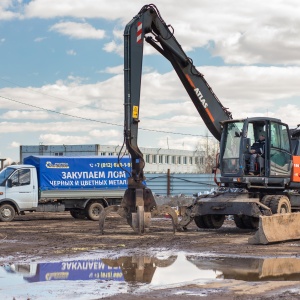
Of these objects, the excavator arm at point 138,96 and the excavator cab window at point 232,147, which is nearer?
the excavator arm at point 138,96

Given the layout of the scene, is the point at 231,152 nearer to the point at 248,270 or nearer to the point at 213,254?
the point at 213,254

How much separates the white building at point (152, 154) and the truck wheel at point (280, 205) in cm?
4443

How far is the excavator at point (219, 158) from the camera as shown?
60.1ft

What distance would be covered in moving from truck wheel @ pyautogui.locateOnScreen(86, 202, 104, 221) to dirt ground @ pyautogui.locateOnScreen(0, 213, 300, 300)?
3994 mm

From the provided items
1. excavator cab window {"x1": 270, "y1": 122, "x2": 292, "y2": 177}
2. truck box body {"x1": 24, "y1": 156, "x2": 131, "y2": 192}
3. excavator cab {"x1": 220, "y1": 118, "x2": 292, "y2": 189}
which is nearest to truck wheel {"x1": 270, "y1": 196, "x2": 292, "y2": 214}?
excavator cab {"x1": 220, "y1": 118, "x2": 292, "y2": 189}

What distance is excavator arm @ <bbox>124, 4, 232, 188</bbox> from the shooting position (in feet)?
61.6

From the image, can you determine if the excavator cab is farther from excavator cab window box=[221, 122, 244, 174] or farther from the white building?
the white building

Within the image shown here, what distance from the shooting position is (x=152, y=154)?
265 feet

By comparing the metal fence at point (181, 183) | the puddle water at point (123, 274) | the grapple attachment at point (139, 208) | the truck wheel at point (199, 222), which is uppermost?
the metal fence at point (181, 183)

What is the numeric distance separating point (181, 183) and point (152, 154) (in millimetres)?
43639

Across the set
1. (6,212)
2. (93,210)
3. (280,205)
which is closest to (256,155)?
(280,205)

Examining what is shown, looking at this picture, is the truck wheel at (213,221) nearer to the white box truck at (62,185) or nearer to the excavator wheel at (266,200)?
the excavator wheel at (266,200)

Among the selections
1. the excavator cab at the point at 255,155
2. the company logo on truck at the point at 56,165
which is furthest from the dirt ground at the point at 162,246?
the company logo on truck at the point at 56,165

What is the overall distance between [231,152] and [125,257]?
7466mm
